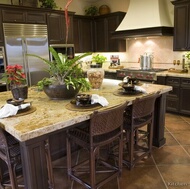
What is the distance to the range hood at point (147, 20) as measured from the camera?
4.84m

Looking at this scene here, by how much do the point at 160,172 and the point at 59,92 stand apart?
1552mm

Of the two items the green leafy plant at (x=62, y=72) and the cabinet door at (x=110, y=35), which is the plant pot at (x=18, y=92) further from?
the cabinet door at (x=110, y=35)

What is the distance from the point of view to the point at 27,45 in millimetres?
4855

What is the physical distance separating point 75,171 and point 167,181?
1.06 metres

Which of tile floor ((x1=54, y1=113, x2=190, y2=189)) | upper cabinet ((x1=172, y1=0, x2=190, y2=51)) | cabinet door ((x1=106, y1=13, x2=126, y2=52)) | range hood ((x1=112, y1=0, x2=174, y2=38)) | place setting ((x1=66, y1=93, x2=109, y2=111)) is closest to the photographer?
place setting ((x1=66, y1=93, x2=109, y2=111))

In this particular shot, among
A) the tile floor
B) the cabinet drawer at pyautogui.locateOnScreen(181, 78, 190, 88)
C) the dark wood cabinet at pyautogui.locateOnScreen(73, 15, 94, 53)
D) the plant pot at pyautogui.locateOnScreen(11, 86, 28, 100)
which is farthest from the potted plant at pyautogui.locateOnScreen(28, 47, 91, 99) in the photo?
the dark wood cabinet at pyautogui.locateOnScreen(73, 15, 94, 53)

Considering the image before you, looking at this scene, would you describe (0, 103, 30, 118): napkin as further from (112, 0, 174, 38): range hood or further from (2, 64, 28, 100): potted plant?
(112, 0, 174, 38): range hood

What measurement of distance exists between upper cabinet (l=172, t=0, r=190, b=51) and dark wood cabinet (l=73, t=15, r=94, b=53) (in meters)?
2.74

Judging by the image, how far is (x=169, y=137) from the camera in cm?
354

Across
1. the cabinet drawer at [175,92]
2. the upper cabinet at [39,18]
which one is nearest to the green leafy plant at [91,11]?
the upper cabinet at [39,18]

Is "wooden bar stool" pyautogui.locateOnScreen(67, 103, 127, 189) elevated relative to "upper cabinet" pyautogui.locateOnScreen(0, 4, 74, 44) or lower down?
lower down

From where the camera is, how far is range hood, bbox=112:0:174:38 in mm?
4840

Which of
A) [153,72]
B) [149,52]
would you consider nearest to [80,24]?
[149,52]

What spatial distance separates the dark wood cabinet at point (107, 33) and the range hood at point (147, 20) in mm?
434
